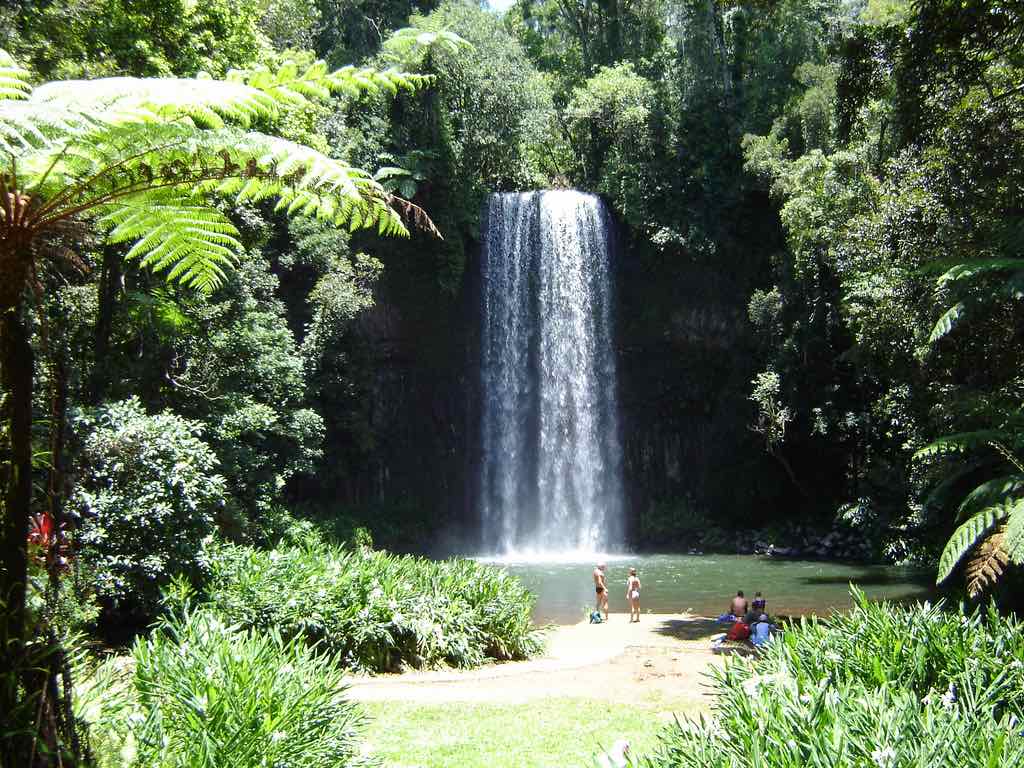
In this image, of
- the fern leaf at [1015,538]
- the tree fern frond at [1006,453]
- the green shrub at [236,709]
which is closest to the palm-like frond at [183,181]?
the green shrub at [236,709]

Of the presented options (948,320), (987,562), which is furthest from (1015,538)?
(948,320)

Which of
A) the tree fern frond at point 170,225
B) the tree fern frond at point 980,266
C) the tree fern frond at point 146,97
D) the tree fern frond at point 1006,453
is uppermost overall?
the tree fern frond at point 980,266

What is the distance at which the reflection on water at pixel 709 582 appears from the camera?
1587 cm

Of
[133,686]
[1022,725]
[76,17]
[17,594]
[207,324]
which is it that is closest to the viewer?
[17,594]

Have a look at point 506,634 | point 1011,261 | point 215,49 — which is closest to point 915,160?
point 1011,261

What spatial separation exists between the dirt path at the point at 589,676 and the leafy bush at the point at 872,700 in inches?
60.4

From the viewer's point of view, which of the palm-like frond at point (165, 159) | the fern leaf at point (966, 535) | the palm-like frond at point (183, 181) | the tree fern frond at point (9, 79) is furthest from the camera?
the fern leaf at point (966, 535)

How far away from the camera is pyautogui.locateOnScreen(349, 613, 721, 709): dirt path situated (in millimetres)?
8070

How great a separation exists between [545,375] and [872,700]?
77.8 ft

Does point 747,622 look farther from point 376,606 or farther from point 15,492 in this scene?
point 15,492

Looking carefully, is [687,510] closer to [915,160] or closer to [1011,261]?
[915,160]

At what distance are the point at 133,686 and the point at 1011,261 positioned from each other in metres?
8.63

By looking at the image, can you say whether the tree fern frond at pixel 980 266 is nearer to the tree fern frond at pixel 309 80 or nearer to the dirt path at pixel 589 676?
the dirt path at pixel 589 676

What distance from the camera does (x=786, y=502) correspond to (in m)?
27.3
